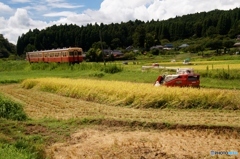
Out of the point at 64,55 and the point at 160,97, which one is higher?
the point at 64,55

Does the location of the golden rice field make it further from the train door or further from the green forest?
the green forest

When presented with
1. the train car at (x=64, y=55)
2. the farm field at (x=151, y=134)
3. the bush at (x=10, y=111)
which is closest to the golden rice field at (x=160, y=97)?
the farm field at (x=151, y=134)

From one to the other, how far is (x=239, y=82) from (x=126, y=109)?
425 inches

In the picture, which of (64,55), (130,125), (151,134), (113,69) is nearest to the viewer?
(151,134)

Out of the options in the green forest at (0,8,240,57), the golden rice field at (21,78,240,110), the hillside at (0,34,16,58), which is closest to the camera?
the golden rice field at (21,78,240,110)

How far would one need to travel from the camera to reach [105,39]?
112m

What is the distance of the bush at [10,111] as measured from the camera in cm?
1239

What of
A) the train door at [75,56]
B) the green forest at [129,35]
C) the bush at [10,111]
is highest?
the green forest at [129,35]

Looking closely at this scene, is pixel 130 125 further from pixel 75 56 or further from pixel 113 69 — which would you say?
pixel 75 56

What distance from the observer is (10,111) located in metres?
12.7

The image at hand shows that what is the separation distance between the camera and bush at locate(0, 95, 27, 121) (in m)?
12.4

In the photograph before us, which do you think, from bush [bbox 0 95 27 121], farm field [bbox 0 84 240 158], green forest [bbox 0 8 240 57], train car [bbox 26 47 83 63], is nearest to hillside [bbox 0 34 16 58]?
green forest [bbox 0 8 240 57]

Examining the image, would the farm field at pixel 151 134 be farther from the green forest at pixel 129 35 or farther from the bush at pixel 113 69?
the green forest at pixel 129 35

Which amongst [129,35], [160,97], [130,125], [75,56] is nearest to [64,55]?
[75,56]
